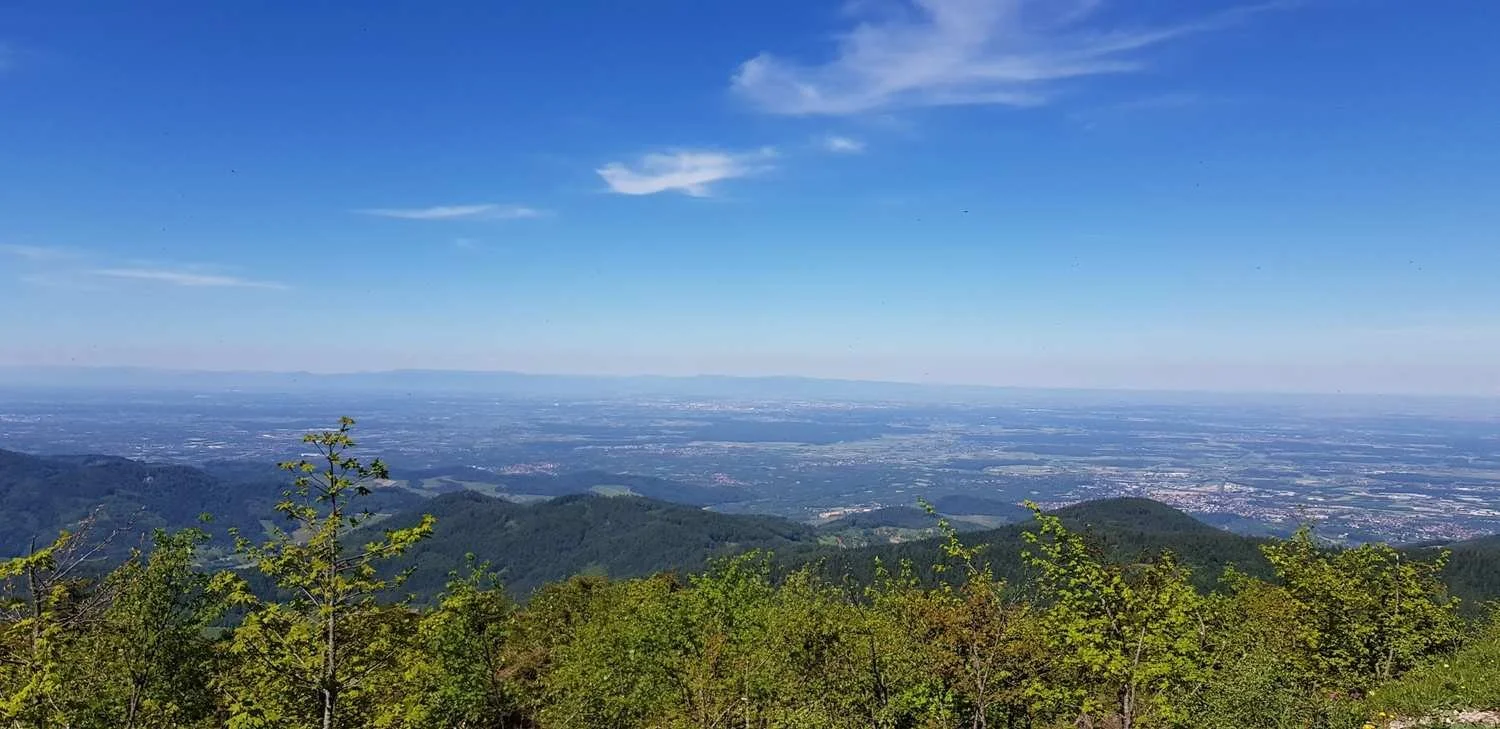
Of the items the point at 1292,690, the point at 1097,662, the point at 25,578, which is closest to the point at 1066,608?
the point at 1097,662

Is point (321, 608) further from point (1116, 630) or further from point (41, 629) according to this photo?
point (1116, 630)

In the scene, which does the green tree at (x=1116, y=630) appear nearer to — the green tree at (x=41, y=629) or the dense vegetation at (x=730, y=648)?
the dense vegetation at (x=730, y=648)

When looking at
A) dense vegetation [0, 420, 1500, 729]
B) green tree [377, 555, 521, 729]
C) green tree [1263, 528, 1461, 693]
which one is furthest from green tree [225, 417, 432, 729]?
green tree [1263, 528, 1461, 693]

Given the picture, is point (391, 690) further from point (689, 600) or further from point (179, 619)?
point (689, 600)

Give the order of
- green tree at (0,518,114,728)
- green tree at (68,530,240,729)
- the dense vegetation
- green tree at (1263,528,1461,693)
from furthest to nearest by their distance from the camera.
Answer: green tree at (1263,528,1461,693), green tree at (68,530,240,729), the dense vegetation, green tree at (0,518,114,728)

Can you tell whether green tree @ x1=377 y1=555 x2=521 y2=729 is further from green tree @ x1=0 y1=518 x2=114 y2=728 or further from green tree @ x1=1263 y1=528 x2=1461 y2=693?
green tree @ x1=1263 y1=528 x2=1461 y2=693

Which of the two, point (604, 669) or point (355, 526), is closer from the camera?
point (355, 526)
